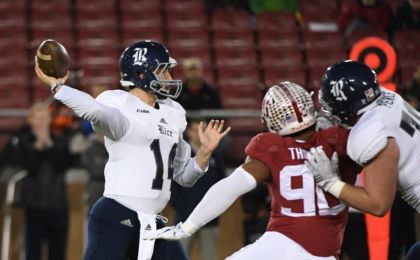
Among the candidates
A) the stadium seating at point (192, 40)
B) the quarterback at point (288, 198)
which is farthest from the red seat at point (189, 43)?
the quarterback at point (288, 198)

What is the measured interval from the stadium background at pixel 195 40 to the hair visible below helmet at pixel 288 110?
4.48m

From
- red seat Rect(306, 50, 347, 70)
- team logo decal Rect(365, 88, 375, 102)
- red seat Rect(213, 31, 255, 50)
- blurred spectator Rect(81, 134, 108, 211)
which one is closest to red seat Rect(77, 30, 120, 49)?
red seat Rect(213, 31, 255, 50)

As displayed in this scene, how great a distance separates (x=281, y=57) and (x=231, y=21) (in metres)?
0.72

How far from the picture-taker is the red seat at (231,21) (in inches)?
375

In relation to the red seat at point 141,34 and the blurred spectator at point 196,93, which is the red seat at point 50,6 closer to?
the red seat at point 141,34

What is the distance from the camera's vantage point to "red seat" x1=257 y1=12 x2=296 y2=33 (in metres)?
9.59

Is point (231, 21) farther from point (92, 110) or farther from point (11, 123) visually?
point (92, 110)

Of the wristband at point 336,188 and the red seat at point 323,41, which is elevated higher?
the red seat at point 323,41

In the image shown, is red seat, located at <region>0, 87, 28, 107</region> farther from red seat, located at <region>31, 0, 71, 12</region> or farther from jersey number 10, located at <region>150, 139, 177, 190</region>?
jersey number 10, located at <region>150, 139, 177, 190</region>

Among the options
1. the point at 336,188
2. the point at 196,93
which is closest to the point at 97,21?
the point at 196,93

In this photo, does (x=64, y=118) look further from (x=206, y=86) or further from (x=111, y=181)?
(x=111, y=181)

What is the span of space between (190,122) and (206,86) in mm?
490

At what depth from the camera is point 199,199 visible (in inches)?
274

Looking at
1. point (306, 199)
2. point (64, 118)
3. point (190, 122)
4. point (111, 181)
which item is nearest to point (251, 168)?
point (306, 199)
